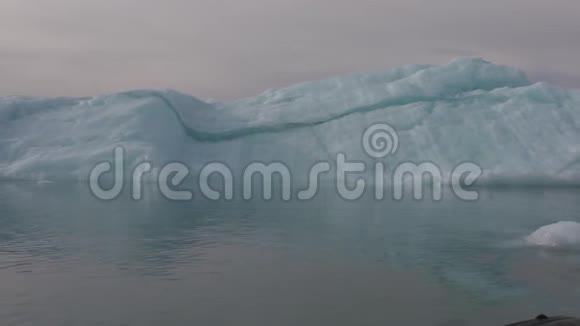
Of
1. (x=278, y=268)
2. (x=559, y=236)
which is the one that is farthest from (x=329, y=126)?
(x=278, y=268)

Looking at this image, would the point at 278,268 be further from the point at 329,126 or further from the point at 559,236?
the point at 329,126

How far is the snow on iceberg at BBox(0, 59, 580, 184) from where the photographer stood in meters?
27.8

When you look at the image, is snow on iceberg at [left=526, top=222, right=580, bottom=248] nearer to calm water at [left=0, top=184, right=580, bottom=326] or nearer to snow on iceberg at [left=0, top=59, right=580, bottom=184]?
calm water at [left=0, top=184, right=580, bottom=326]

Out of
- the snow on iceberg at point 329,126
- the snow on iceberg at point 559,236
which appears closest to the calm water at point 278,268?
the snow on iceberg at point 559,236

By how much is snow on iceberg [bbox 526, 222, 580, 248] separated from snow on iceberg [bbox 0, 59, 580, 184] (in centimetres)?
1404

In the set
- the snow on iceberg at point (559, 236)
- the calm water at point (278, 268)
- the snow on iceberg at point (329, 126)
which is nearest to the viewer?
the calm water at point (278, 268)

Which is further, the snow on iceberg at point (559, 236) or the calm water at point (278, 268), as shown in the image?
the snow on iceberg at point (559, 236)

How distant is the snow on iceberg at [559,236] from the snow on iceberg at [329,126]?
14.0 metres

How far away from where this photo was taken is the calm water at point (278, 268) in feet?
25.0

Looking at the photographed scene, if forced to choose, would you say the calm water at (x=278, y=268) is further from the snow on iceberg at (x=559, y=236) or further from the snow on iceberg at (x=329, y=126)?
the snow on iceberg at (x=329, y=126)

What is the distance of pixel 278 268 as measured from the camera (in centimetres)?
1018

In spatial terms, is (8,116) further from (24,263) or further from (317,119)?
(24,263)

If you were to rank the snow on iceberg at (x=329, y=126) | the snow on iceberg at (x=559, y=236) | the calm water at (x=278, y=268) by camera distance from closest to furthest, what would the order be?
1. the calm water at (x=278, y=268)
2. the snow on iceberg at (x=559, y=236)
3. the snow on iceberg at (x=329, y=126)

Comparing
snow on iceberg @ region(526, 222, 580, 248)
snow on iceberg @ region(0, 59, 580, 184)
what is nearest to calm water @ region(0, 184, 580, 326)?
snow on iceberg @ region(526, 222, 580, 248)
